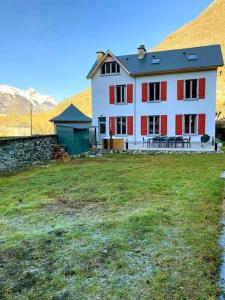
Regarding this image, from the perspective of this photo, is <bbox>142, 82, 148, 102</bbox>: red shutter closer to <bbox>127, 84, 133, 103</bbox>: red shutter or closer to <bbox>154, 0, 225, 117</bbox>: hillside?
<bbox>127, 84, 133, 103</bbox>: red shutter

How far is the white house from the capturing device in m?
17.9

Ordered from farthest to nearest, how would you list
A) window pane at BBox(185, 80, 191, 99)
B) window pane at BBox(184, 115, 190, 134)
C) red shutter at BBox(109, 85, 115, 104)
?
red shutter at BBox(109, 85, 115, 104) → window pane at BBox(184, 115, 190, 134) → window pane at BBox(185, 80, 191, 99)

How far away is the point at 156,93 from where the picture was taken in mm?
19234

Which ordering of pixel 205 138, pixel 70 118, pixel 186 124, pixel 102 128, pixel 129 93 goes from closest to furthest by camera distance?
1. pixel 205 138
2. pixel 70 118
3. pixel 186 124
4. pixel 129 93
5. pixel 102 128

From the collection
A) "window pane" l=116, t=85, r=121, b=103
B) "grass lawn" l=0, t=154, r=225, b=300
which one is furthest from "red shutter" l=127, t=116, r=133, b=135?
"grass lawn" l=0, t=154, r=225, b=300

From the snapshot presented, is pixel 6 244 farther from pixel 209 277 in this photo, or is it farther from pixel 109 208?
pixel 209 277

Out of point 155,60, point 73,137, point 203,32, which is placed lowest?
point 73,137

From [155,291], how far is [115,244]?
1.15m

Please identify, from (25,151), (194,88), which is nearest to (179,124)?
(194,88)

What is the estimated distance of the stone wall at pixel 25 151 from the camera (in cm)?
1169

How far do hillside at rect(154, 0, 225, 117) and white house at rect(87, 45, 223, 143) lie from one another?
162ft

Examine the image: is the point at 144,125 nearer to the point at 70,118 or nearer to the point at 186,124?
the point at 186,124

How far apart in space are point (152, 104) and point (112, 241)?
647 inches

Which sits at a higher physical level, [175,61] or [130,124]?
[175,61]
